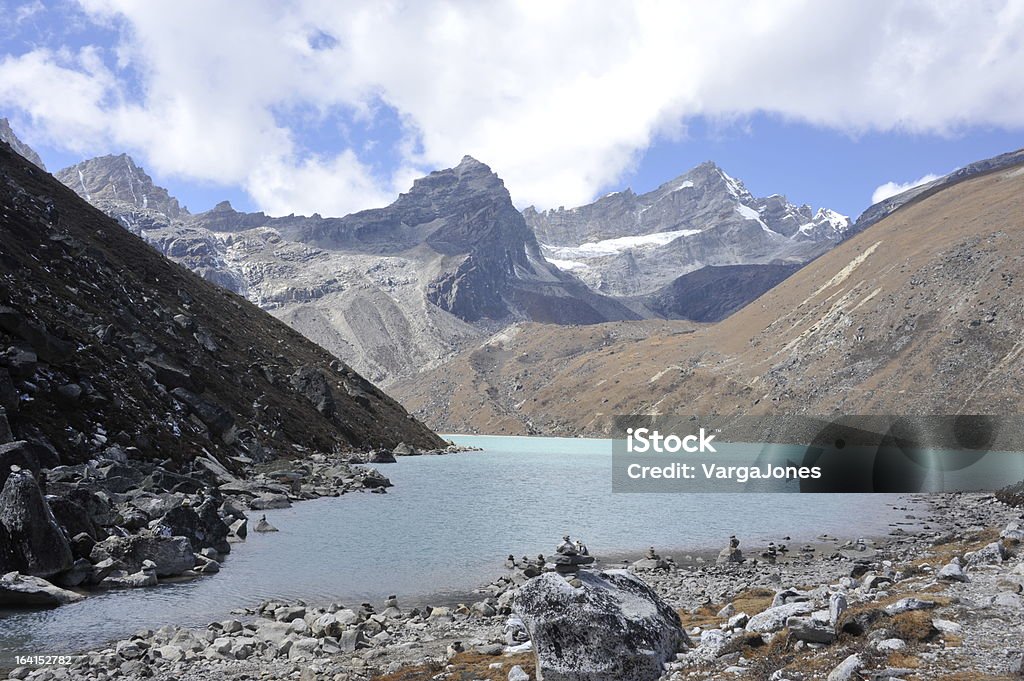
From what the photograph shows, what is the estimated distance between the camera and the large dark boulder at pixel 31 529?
30750mm

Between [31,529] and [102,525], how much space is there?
27.7 ft

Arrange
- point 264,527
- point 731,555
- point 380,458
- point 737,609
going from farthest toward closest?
point 380,458 < point 264,527 < point 731,555 < point 737,609

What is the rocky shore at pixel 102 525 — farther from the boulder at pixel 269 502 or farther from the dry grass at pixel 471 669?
the dry grass at pixel 471 669

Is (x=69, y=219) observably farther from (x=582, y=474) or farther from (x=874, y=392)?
(x=874, y=392)

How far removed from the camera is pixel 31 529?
31.0 m

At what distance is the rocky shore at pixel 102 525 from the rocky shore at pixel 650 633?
9.14 meters

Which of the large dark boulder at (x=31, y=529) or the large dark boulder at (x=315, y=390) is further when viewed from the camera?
the large dark boulder at (x=315, y=390)

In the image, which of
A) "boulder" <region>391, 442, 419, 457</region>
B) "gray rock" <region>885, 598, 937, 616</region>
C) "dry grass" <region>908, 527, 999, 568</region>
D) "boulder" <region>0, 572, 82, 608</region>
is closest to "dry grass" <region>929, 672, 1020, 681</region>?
"gray rock" <region>885, 598, 937, 616</region>

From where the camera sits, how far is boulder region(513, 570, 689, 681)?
51.6ft

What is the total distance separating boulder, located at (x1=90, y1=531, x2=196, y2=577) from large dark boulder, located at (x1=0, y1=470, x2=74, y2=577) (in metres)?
2.81

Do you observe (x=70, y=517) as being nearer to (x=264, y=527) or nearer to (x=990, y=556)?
(x=264, y=527)

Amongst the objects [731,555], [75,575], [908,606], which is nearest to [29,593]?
[75,575]

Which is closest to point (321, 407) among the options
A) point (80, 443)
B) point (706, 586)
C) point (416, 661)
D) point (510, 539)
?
point (80, 443)

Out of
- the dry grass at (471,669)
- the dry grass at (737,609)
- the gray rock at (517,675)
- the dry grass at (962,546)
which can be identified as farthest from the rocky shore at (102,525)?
the dry grass at (962,546)
